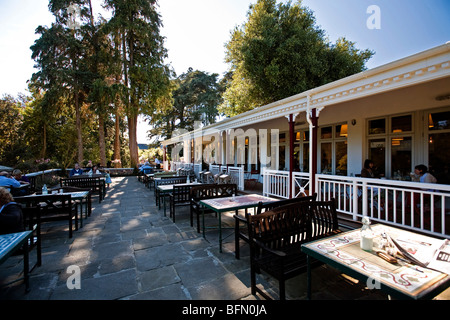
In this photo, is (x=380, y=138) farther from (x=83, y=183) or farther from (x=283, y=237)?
(x=83, y=183)

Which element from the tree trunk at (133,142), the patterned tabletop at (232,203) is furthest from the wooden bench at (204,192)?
the tree trunk at (133,142)

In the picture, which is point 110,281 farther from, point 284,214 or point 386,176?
point 386,176

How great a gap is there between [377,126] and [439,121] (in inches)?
53.6

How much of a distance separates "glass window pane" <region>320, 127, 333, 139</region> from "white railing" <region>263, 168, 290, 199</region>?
9.24 ft

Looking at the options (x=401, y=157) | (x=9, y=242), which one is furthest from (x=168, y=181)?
(x=401, y=157)

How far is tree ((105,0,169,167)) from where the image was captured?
1705 cm

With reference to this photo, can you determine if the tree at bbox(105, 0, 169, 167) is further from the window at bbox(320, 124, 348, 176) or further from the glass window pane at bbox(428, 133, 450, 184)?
the glass window pane at bbox(428, 133, 450, 184)

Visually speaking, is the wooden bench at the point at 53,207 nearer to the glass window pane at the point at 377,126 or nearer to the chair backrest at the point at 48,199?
the chair backrest at the point at 48,199

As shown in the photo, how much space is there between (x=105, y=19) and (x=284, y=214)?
2359 centimetres

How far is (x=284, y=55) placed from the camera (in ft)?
39.4

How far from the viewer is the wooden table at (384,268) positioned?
4.33ft

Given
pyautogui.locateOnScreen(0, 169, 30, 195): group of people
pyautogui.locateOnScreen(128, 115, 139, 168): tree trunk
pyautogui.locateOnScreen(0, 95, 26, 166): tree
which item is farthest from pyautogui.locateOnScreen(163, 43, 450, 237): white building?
pyautogui.locateOnScreen(0, 95, 26, 166): tree

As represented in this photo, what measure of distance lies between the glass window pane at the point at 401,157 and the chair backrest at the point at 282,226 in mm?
4656
